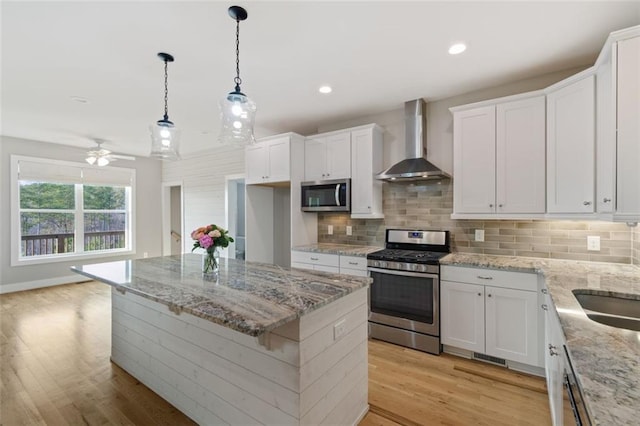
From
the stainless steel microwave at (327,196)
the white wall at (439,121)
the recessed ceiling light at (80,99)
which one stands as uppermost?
the recessed ceiling light at (80,99)

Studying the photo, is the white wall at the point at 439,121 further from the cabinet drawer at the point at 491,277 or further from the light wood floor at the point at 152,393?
the light wood floor at the point at 152,393

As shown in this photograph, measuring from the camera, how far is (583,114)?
229 centimetres

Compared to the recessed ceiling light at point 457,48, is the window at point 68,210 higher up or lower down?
lower down

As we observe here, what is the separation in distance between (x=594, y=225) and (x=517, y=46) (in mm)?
1699

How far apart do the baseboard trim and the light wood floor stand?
2.38m

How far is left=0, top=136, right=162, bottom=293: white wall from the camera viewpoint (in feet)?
16.5

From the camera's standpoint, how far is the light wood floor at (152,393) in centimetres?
203

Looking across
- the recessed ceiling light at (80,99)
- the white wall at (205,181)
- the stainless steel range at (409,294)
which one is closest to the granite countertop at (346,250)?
the stainless steel range at (409,294)

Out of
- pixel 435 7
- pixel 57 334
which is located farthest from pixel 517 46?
pixel 57 334

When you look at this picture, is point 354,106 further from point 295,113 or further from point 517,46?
point 517,46

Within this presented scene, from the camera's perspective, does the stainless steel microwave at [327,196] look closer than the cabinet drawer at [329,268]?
No

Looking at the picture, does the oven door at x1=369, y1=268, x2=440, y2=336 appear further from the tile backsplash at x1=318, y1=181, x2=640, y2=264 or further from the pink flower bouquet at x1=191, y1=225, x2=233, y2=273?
the pink flower bouquet at x1=191, y1=225, x2=233, y2=273

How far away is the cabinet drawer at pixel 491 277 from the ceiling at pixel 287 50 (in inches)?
72.5

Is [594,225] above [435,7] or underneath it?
underneath
